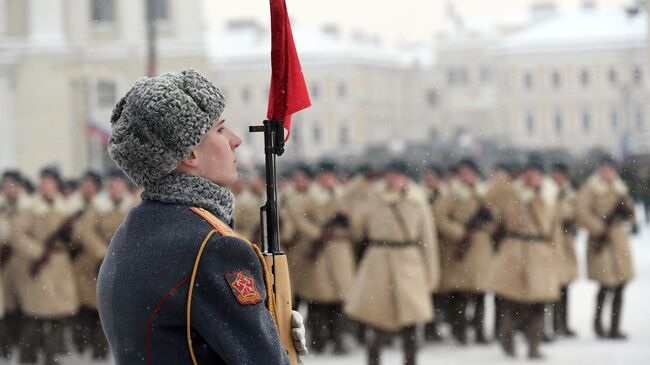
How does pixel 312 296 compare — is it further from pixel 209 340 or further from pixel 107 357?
pixel 209 340

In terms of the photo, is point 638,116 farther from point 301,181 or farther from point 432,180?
point 301,181

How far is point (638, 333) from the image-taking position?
403 inches

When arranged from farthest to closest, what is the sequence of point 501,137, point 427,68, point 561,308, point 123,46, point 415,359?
point 427,68, point 501,137, point 123,46, point 561,308, point 415,359

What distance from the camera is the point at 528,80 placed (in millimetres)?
63969

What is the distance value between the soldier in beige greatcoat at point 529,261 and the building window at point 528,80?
180ft

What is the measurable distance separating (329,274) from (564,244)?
1.83m

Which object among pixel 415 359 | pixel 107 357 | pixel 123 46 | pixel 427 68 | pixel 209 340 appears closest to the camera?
pixel 209 340

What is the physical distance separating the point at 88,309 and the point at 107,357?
53 cm

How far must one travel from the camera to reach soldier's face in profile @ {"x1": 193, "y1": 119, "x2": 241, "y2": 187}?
7.66 feet

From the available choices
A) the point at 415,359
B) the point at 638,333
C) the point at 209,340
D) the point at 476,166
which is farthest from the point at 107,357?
the point at 209,340

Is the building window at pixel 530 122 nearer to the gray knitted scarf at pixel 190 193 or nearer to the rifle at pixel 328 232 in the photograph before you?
the rifle at pixel 328 232

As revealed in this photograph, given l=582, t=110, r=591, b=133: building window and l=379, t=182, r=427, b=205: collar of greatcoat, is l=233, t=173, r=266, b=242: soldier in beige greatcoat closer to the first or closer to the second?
l=379, t=182, r=427, b=205: collar of greatcoat

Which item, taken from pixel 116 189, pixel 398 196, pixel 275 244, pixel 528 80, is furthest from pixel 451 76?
pixel 275 244

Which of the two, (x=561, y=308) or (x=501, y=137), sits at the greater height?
(x=561, y=308)
